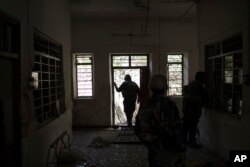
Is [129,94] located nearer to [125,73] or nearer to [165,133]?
[125,73]

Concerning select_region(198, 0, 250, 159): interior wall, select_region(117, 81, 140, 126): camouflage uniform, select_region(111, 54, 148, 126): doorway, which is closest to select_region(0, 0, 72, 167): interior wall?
select_region(198, 0, 250, 159): interior wall

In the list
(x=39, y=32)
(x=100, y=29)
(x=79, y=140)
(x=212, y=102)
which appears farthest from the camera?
(x=100, y=29)

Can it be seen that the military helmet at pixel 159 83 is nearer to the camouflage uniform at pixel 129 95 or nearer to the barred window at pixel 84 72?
the camouflage uniform at pixel 129 95

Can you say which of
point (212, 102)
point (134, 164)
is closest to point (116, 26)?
point (212, 102)

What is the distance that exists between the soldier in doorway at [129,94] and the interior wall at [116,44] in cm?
71

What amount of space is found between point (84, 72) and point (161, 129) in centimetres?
719

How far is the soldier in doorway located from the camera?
9.55 meters

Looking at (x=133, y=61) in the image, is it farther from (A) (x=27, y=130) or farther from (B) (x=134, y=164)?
(A) (x=27, y=130)

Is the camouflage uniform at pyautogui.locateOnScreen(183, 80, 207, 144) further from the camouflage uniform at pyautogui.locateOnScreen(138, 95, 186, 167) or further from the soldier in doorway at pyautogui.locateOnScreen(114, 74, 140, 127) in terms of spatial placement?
the camouflage uniform at pyautogui.locateOnScreen(138, 95, 186, 167)

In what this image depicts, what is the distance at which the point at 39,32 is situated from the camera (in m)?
4.82

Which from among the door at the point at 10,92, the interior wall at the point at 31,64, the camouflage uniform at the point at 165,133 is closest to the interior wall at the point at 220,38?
the camouflage uniform at the point at 165,133

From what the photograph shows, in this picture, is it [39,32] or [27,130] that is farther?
[39,32]

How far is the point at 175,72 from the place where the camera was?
33.8 feet

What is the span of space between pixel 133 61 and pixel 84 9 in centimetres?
231
